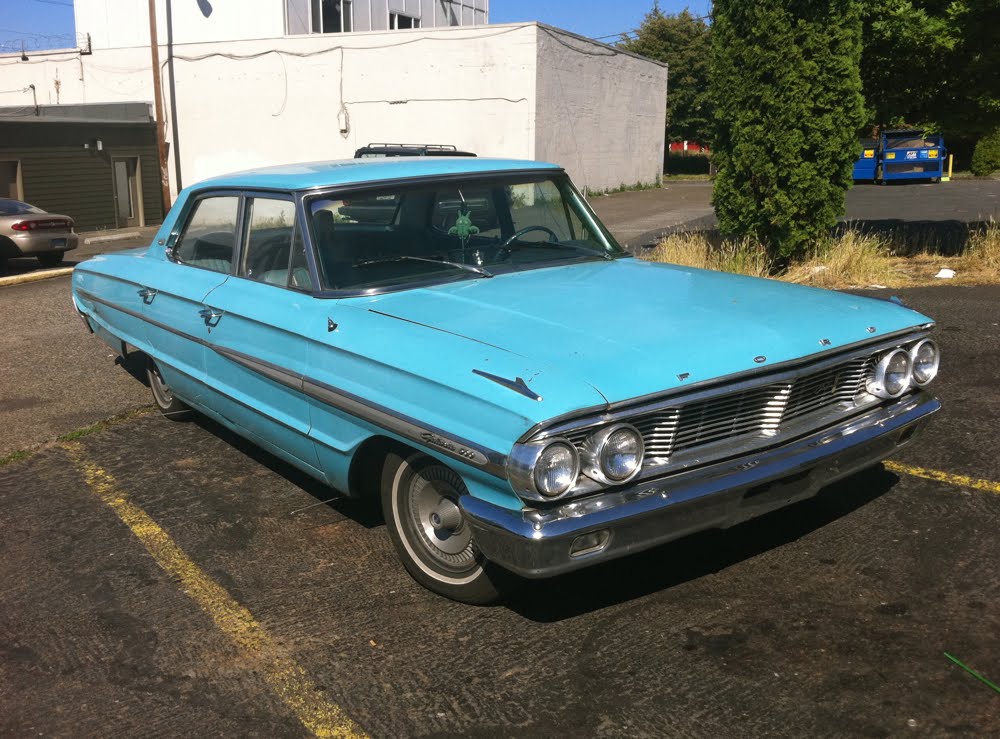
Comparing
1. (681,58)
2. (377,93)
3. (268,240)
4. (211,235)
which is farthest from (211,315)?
(681,58)

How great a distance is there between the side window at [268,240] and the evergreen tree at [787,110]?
6.82 m

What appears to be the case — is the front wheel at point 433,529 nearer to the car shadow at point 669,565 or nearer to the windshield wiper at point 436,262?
the car shadow at point 669,565

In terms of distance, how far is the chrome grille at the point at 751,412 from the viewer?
324cm

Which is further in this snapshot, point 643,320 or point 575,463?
point 643,320

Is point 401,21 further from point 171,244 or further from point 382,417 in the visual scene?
point 382,417

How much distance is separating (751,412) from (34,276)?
12.9m

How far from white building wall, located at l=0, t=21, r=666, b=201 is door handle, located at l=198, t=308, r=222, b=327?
66.4 feet

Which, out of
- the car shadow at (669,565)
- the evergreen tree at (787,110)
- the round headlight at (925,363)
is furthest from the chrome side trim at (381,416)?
the evergreen tree at (787,110)

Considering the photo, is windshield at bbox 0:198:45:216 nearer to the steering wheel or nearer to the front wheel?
the steering wheel

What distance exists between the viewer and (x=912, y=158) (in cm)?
3002

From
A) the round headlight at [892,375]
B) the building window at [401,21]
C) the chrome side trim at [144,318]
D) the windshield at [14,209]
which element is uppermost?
the building window at [401,21]

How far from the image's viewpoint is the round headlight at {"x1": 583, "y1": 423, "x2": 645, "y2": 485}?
3082mm

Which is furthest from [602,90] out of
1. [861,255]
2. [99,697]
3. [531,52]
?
[99,697]

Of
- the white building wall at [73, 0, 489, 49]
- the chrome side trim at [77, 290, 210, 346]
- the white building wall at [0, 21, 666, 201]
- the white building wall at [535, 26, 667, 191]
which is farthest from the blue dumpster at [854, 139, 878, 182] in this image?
the chrome side trim at [77, 290, 210, 346]
